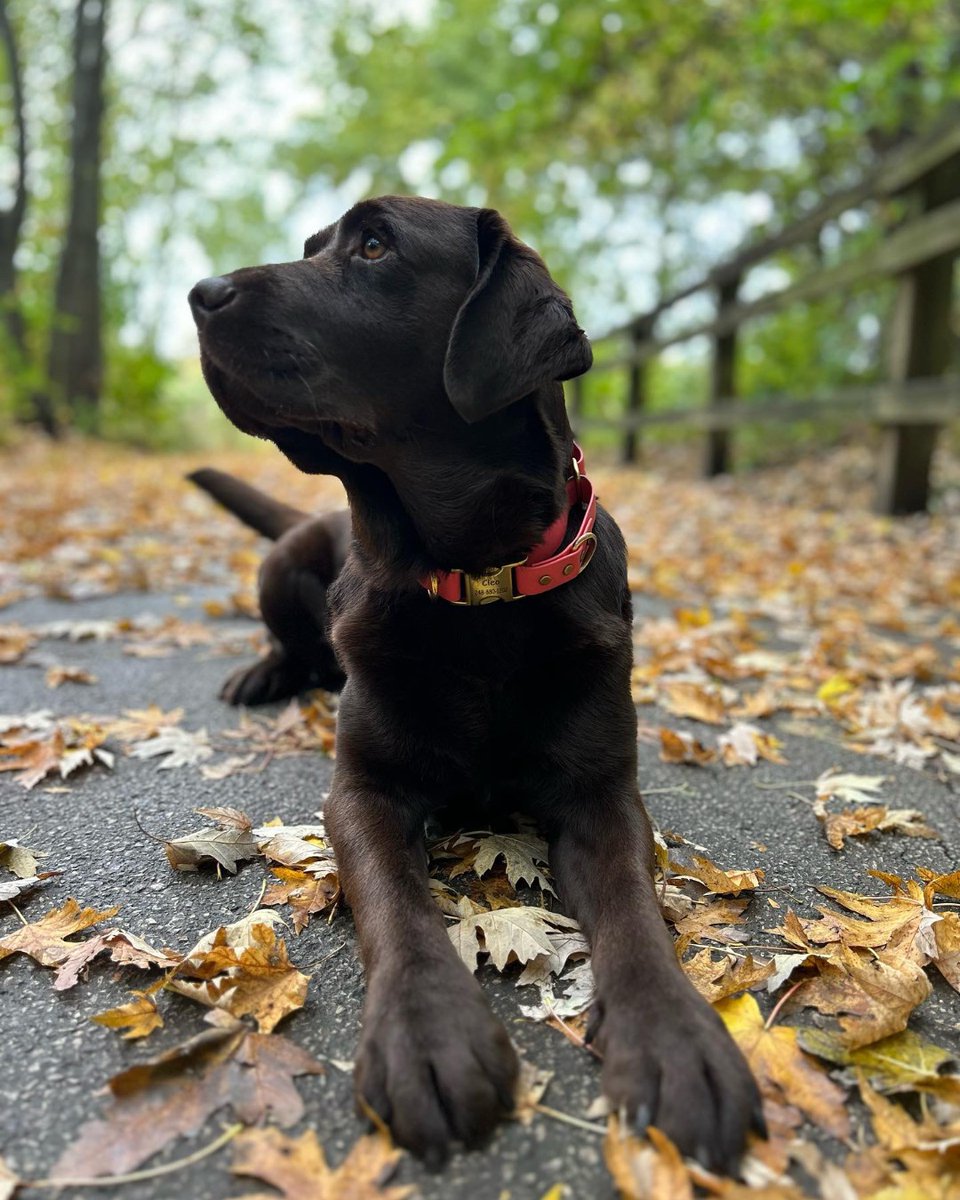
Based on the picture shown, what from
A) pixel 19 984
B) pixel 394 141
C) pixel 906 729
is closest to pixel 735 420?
pixel 906 729

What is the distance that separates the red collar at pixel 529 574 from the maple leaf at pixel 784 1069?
2.92 ft

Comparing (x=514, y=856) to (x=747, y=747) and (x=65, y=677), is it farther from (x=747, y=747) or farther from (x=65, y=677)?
(x=65, y=677)

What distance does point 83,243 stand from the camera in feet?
46.6

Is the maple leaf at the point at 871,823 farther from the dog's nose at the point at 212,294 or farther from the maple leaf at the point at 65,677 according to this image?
the maple leaf at the point at 65,677

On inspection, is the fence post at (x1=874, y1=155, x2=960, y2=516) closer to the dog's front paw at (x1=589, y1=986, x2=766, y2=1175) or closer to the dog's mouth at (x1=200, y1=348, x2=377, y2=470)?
the dog's mouth at (x1=200, y1=348, x2=377, y2=470)

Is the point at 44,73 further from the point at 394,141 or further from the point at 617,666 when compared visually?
the point at 617,666

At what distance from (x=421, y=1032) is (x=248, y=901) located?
0.69 m

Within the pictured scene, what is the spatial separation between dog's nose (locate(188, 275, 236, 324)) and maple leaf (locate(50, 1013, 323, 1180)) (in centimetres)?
140

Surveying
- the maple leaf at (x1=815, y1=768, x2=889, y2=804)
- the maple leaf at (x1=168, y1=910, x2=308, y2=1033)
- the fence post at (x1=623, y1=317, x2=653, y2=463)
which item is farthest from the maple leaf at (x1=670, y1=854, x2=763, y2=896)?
the fence post at (x1=623, y1=317, x2=653, y2=463)

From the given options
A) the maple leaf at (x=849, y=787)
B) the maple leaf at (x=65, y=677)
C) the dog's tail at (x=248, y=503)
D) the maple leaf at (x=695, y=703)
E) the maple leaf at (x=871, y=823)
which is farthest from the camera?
the dog's tail at (x=248, y=503)

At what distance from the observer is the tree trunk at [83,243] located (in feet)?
46.1

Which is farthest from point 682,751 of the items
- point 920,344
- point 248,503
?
point 920,344

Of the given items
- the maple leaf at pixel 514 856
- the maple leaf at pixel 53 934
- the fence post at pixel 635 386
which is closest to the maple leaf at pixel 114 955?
the maple leaf at pixel 53 934

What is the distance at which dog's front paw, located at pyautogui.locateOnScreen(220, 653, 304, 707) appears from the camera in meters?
3.24
